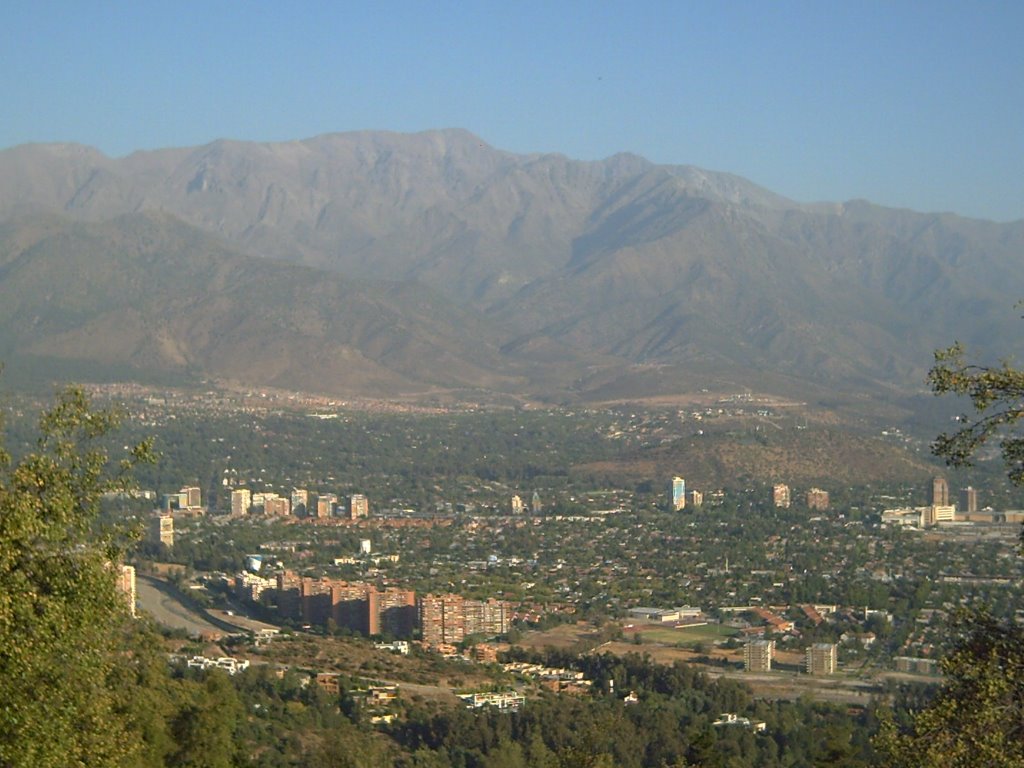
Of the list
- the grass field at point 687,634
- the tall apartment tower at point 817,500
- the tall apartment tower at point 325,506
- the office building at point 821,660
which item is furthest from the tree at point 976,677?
the tall apartment tower at point 817,500

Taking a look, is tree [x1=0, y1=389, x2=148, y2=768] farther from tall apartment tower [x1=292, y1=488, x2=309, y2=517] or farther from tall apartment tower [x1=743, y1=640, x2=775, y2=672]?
tall apartment tower [x1=292, y1=488, x2=309, y2=517]

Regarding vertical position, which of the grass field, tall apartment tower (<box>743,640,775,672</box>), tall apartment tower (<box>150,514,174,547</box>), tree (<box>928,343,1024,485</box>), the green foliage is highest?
tree (<box>928,343,1024,485</box>)

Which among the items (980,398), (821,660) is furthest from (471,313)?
(980,398)

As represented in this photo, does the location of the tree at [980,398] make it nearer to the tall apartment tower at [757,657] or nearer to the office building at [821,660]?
the office building at [821,660]

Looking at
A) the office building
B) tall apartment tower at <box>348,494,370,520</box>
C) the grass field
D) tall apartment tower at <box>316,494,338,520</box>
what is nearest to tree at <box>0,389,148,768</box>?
the office building

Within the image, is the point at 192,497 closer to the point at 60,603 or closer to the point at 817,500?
the point at 817,500

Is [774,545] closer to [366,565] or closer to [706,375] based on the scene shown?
[366,565]

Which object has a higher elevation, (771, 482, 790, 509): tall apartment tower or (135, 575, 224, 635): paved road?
(771, 482, 790, 509): tall apartment tower
